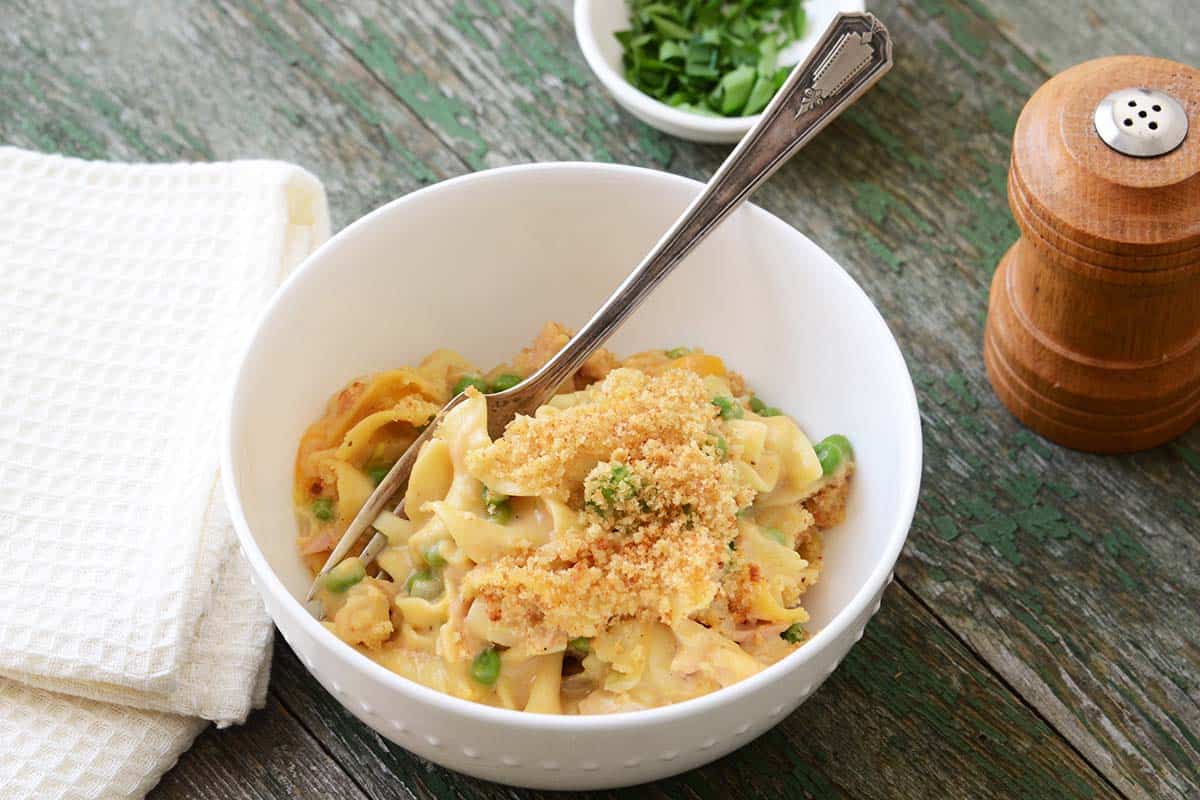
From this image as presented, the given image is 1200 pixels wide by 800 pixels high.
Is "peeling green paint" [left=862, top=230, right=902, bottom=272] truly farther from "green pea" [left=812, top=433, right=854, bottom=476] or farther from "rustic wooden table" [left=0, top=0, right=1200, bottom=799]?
"green pea" [left=812, top=433, right=854, bottom=476]

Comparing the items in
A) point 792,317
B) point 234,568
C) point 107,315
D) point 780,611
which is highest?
point 792,317

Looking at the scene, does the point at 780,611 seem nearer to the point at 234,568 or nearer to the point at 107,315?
the point at 234,568

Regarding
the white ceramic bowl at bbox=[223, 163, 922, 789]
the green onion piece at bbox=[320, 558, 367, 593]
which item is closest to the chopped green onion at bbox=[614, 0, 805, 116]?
the white ceramic bowl at bbox=[223, 163, 922, 789]

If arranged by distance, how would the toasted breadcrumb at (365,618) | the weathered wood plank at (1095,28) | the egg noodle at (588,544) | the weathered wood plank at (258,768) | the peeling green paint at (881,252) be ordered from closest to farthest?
the egg noodle at (588,544) < the toasted breadcrumb at (365,618) < the weathered wood plank at (258,768) < the peeling green paint at (881,252) < the weathered wood plank at (1095,28)

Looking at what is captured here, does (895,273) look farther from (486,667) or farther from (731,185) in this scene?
(486,667)

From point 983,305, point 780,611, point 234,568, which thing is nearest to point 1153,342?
point 983,305

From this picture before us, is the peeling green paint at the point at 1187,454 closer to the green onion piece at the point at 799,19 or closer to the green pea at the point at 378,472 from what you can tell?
the green onion piece at the point at 799,19

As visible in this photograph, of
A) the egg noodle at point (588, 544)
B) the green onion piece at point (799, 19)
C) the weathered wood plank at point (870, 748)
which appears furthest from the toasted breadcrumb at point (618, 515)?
the green onion piece at point (799, 19)
